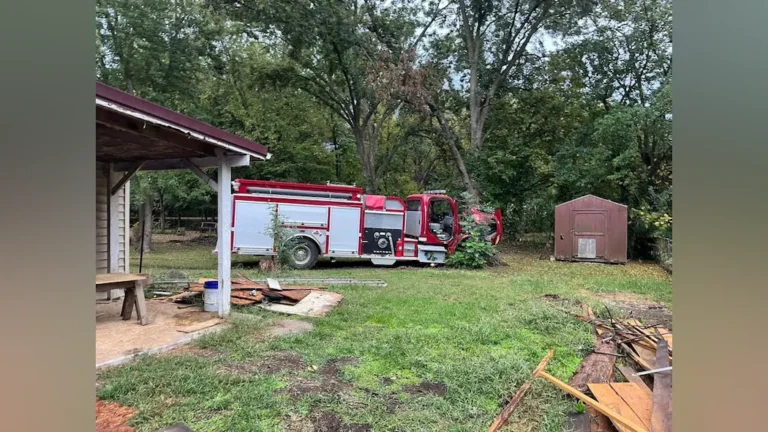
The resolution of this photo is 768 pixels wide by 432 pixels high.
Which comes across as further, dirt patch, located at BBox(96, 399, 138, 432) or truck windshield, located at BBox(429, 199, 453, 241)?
truck windshield, located at BBox(429, 199, 453, 241)

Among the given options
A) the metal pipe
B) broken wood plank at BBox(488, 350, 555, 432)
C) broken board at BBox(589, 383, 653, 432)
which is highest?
the metal pipe

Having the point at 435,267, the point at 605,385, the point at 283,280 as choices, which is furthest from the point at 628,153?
the point at 605,385

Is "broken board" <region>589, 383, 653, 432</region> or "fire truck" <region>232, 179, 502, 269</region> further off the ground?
"fire truck" <region>232, 179, 502, 269</region>

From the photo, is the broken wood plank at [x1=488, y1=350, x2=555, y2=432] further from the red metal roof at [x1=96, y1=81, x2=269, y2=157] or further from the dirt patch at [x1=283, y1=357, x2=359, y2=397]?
the red metal roof at [x1=96, y1=81, x2=269, y2=157]

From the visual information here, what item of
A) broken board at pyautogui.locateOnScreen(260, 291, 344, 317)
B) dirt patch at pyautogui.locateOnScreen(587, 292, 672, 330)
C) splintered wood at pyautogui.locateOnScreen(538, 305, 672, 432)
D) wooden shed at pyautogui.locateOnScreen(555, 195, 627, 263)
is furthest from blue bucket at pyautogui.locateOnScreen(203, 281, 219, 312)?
wooden shed at pyautogui.locateOnScreen(555, 195, 627, 263)

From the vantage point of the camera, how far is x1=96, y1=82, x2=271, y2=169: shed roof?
352cm

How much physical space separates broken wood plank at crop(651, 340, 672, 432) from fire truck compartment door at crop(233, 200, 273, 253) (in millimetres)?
8068

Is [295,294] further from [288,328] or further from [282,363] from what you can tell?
[282,363]

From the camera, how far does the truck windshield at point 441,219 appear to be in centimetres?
1098

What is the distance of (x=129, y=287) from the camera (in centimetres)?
471

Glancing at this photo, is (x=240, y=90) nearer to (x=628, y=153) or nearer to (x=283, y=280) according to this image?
(x=283, y=280)

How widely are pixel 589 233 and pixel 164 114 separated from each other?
11.2 m
